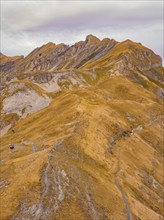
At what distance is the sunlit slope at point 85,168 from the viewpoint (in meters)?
59.2

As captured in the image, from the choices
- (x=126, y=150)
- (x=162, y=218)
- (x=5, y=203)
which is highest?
(x=5, y=203)

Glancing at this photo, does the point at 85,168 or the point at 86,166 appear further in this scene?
the point at 86,166

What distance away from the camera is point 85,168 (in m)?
74.2

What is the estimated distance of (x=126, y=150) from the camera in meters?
106

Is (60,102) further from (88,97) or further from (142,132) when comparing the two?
(142,132)

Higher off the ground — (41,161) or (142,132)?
(41,161)

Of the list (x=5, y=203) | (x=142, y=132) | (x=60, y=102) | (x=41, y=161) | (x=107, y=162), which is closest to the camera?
(x=5, y=203)

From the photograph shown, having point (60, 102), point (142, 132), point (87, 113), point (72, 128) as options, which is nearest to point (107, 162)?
point (72, 128)

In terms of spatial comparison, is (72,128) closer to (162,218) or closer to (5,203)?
(162,218)

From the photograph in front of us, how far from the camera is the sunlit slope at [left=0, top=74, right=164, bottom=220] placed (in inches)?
2331

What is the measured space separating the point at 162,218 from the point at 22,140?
180 ft

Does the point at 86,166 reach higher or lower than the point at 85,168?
lower

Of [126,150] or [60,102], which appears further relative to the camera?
[60,102]

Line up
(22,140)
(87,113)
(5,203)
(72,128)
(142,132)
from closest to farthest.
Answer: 1. (5,203)
2. (72,128)
3. (22,140)
4. (87,113)
5. (142,132)
